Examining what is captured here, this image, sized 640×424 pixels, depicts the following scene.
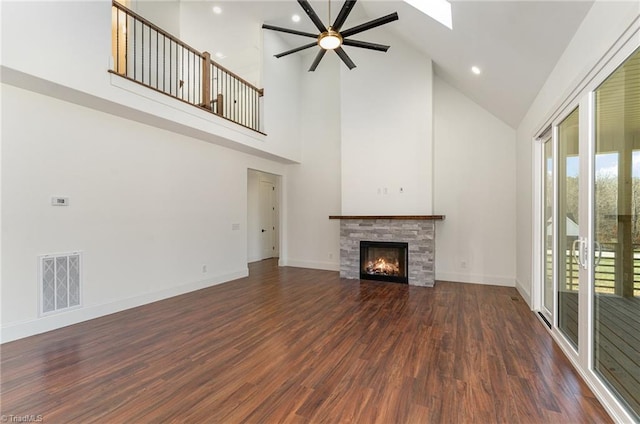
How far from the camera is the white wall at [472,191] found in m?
5.40

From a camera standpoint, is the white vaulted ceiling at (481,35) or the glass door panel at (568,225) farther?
the glass door panel at (568,225)

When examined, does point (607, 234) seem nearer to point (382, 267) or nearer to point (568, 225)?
point (568, 225)

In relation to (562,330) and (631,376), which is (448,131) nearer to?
(562,330)

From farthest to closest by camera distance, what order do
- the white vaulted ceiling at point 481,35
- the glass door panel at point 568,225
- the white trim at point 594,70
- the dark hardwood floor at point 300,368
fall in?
1. the glass door panel at point 568,225
2. the white vaulted ceiling at point 481,35
3. the dark hardwood floor at point 300,368
4. the white trim at point 594,70

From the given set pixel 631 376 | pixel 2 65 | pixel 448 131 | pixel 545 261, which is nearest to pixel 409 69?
pixel 448 131

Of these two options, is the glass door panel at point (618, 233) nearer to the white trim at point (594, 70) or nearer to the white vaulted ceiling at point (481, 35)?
the white trim at point (594, 70)

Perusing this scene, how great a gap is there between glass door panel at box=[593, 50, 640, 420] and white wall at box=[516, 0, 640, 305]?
0.23 metres

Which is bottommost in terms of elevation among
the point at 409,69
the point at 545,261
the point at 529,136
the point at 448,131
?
the point at 545,261

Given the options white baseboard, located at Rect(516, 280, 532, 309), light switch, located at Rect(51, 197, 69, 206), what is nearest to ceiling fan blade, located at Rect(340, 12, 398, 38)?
light switch, located at Rect(51, 197, 69, 206)

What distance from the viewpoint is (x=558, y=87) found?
281cm

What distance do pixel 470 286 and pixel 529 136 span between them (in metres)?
2.79

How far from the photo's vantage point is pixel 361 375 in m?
2.40

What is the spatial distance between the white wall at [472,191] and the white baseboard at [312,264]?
7.80ft

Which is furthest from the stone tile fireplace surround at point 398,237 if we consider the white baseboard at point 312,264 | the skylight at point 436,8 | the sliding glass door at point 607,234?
the skylight at point 436,8
